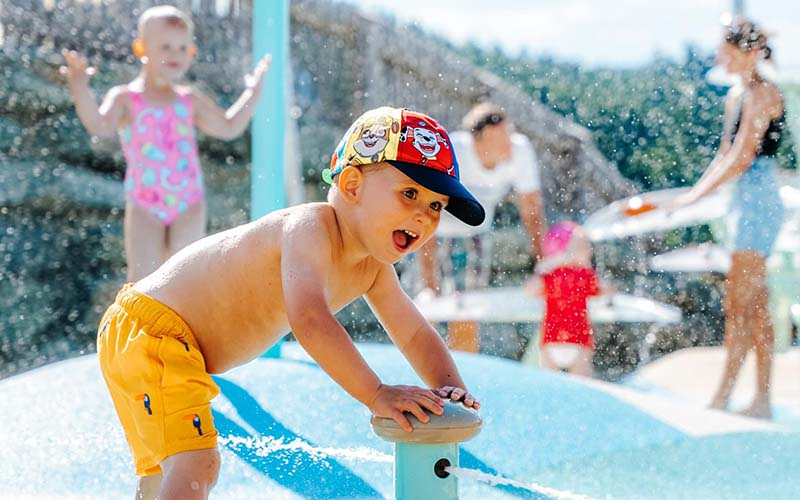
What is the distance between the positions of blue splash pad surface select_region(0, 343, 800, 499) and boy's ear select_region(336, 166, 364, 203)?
801 mm

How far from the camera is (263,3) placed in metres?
→ 3.83

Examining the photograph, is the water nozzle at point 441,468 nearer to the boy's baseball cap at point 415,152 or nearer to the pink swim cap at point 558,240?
the boy's baseball cap at point 415,152

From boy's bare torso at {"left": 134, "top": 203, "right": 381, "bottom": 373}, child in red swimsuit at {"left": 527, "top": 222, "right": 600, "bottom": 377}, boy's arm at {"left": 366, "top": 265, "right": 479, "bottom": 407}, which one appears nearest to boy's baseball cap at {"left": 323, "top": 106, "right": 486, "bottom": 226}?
boy's bare torso at {"left": 134, "top": 203, "right": 381, "bottom": 373}

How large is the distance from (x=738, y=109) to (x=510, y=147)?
1.25 meters

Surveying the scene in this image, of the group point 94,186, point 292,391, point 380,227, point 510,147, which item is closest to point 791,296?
point 510,147

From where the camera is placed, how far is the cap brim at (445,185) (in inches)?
78.0

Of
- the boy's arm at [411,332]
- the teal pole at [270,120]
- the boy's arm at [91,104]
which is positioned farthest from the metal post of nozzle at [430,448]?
the boy's arm at [91,104]

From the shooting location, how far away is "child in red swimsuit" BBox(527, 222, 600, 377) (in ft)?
16.6

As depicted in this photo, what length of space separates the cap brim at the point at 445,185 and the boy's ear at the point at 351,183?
86 mm

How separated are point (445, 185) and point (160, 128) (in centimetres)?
254

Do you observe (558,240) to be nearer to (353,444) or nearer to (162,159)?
(162,159)

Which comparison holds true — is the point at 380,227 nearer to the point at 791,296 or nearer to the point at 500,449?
the point at 500,449

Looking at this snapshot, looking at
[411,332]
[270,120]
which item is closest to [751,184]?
[270,120]

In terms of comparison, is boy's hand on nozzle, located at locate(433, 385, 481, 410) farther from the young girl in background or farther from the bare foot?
the bare foot
